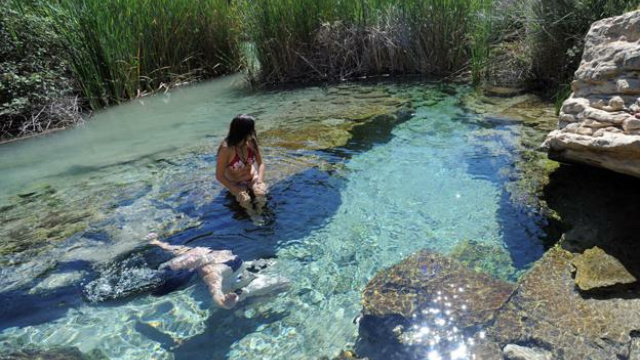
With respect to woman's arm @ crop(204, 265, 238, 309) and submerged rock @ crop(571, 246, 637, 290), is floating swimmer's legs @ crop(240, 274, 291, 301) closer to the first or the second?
woman's arm @ crop(204, 265, 238, 309)

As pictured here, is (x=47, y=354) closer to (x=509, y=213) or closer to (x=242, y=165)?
(x=242, y=165)

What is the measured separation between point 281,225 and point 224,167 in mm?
914

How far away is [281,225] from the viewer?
4418 mm

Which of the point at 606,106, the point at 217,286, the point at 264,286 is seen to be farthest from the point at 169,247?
the point at 606,106

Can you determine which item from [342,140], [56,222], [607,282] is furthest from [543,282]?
[56,222]

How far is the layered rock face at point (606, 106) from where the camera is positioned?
319 cm

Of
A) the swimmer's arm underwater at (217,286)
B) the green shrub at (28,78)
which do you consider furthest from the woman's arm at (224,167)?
the green shrub at (28,78)

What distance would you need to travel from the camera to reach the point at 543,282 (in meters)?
3.07

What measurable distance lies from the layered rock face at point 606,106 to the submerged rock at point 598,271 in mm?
620

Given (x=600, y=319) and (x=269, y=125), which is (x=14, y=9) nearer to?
(x=269, y=125)

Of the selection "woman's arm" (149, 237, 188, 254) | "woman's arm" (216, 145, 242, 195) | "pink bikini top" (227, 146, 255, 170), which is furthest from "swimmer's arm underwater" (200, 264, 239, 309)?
"pink bikini top" (227, 146, 255, 170)

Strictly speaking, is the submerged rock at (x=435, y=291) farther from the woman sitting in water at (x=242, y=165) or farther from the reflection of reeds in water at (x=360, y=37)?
the reflection of reeds in water at (x=360, y=37)

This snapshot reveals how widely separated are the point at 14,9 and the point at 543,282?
9681mm

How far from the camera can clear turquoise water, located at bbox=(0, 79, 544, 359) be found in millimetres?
3131
